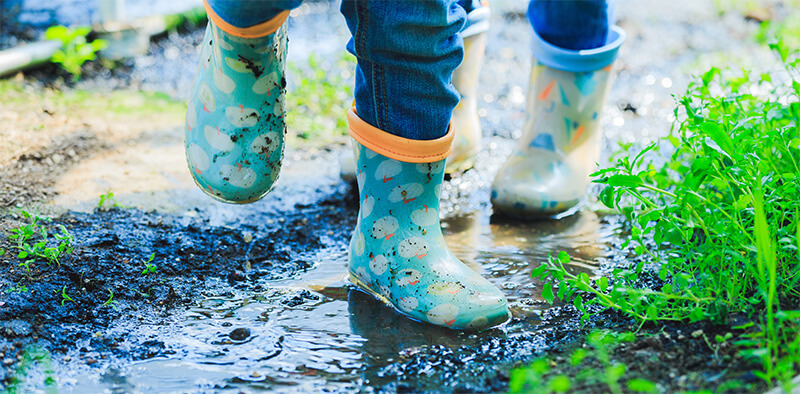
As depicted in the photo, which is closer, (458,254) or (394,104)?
(394,104)

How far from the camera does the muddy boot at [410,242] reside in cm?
138

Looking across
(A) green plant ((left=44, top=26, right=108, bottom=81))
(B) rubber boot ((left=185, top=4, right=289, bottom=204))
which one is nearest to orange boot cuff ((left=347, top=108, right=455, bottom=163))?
(B) rubber boot ((left=185, top=4, right=289, bottom=204))

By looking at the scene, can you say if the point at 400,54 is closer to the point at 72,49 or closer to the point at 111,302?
the point at 111,302

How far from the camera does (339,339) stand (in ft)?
4.38

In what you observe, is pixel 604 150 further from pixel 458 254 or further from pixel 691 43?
pixel 691 43

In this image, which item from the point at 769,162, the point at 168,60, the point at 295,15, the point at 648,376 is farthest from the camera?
the point at 295,15

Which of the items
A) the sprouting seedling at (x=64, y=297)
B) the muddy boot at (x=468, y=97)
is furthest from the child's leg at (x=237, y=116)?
the muddy boot at (x=468, y=97)

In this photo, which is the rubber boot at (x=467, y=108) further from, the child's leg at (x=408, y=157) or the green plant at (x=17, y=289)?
the green plant at (x=17, y=289)

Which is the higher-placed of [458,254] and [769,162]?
[769,162]

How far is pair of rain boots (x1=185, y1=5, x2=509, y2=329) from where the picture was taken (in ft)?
4.56

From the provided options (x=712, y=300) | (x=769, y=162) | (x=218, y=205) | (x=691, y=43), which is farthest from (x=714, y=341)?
(x=691, y=43)

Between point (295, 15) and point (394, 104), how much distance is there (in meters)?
3.11

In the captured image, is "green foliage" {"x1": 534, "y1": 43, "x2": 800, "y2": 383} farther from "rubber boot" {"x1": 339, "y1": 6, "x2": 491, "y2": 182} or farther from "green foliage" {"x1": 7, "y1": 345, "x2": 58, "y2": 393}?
"green foliage" {"x1": 7, "y1": 345, "x2": 58, "y2": 393}

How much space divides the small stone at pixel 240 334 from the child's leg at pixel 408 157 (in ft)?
0.97
